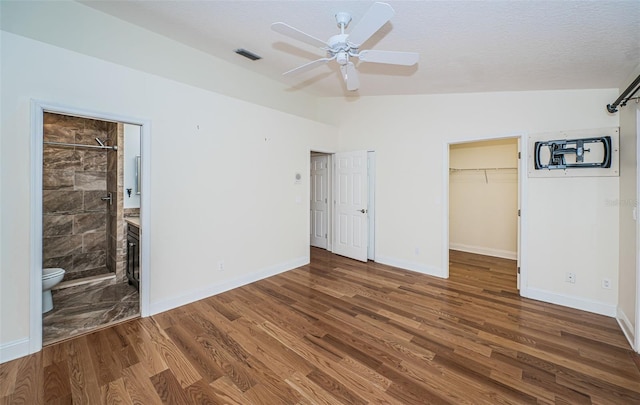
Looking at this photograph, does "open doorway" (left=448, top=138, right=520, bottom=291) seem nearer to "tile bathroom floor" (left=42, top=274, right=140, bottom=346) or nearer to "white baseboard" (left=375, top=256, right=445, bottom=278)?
"white baseboard" (left=375, top=256, right=445, bottom=278)

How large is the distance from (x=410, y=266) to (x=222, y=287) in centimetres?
303

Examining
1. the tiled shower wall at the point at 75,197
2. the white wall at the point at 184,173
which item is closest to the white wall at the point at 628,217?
the white wall at the point at 184,173

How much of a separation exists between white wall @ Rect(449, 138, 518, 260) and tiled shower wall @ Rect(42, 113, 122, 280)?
21.4ft

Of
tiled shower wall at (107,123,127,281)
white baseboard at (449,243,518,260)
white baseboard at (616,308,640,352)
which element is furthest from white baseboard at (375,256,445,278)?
tiled shower wall at (107,123,127,281)

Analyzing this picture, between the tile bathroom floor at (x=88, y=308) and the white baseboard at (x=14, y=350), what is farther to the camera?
the tile bathroom floor at (x=88, y=308)

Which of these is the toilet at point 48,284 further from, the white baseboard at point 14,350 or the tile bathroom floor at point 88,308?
the white baseboard at point 14,350

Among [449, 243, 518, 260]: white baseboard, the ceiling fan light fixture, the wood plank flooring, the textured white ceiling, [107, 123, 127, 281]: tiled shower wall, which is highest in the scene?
the ceiling fan light fixture

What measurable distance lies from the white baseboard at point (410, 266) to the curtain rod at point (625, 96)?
9.13 ft

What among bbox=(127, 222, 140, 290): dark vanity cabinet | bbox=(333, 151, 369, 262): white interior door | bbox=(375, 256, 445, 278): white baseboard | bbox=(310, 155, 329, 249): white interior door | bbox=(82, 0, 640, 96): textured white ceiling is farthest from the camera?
bbox=(310, 155, 329, 249): white interior door

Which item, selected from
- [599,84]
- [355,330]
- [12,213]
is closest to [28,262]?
[12,213]

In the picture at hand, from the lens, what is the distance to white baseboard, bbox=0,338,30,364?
2.10m

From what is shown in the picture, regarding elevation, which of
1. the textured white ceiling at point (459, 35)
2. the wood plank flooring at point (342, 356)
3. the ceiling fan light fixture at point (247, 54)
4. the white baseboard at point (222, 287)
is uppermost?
the ceiling fan light fixture at point (247, 54)

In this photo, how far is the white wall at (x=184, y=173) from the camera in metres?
2.16

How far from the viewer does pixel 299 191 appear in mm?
4633
